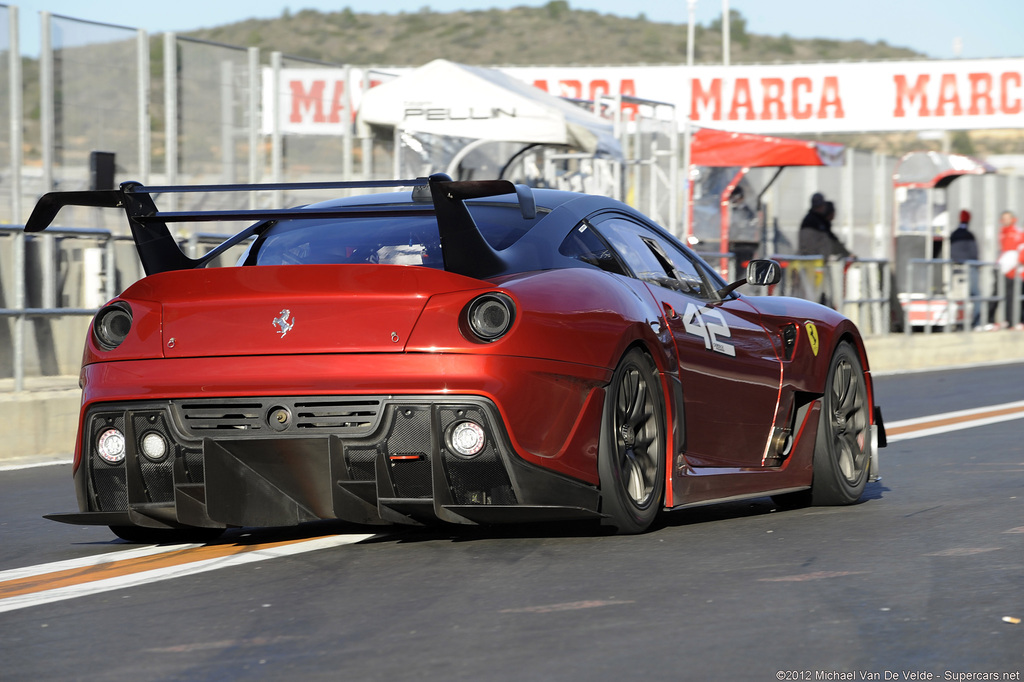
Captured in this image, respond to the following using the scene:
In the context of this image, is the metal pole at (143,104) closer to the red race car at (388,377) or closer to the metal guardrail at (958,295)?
the red race car at (388,377)

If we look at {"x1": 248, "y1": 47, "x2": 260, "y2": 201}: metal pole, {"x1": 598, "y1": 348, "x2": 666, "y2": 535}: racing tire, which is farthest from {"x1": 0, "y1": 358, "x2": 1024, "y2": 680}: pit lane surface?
{"x1": 248, "y1": 47, "x2": 260, "y2": 201}: metal pole

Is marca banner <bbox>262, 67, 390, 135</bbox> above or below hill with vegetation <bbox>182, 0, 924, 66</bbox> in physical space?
below

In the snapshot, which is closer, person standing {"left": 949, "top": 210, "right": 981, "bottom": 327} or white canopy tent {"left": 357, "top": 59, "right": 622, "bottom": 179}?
white canopy tent {"left": 357, "top": 59, "right": 622, "bottom": 179}

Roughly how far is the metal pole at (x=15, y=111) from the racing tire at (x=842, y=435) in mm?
8260

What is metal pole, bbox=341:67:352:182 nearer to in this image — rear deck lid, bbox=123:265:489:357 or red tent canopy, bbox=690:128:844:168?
red tent canopy, bbox=690:128:844:168

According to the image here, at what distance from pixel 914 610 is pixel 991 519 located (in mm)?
2152

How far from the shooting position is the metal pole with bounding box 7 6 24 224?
1371cm

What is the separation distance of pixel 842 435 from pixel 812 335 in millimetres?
508

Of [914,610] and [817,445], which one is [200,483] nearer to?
[914,610]

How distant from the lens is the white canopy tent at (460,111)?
17.1 m

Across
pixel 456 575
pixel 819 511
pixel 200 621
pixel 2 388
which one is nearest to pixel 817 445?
pixel 819 511

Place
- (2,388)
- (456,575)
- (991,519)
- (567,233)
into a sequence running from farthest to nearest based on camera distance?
(2,388), (991,519), (567,233), (456,575)

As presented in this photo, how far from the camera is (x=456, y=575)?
5.34 meters

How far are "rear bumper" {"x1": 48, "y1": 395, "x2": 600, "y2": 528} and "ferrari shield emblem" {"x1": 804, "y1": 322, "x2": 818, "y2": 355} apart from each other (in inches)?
84.8
